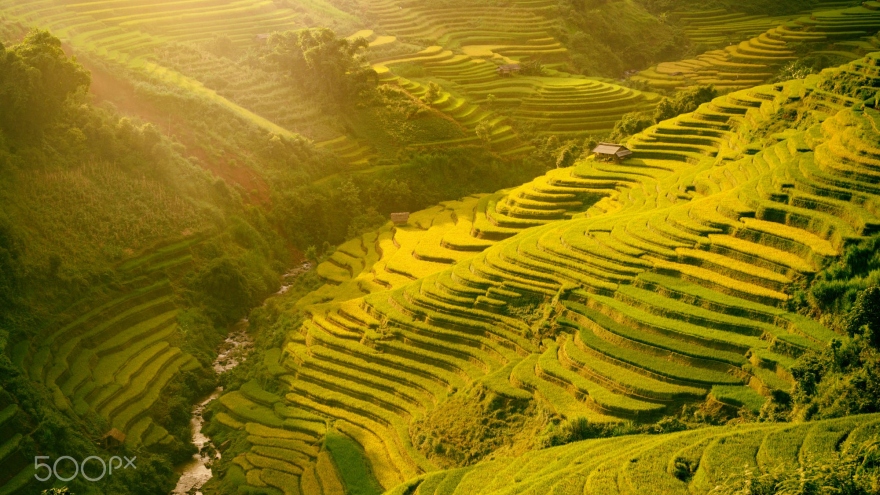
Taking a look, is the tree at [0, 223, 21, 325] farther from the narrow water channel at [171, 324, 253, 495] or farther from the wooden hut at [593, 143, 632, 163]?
the wooden hut at [593, 143, 632, 163]

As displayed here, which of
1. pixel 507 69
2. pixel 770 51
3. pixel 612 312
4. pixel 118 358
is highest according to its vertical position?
pixel 770 51

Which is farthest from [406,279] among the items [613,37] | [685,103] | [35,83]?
[613,37]

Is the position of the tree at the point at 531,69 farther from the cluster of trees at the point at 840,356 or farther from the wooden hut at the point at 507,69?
the cluster of trees at the point at 840,356

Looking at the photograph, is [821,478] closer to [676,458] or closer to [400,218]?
[676,458]

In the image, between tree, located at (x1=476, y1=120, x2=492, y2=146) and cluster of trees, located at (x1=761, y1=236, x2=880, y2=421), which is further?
tree, located at (x1=476, y1=120, x2=492, y2=146)

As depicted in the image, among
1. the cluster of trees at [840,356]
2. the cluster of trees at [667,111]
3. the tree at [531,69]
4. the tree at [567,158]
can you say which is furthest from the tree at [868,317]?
the tree at [531,69]

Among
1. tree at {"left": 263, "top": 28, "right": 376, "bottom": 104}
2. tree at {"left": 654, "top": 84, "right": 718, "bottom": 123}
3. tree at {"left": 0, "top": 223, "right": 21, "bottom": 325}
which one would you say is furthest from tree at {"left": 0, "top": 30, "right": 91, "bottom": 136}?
tree at {"left": 654, "top": 84, "right": 718, "bottom": 123}
